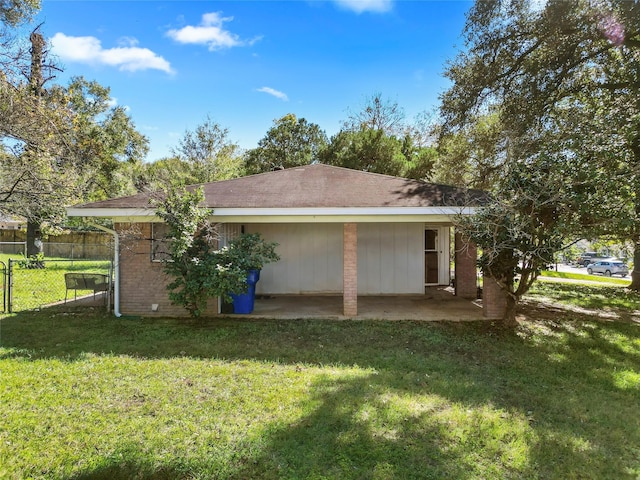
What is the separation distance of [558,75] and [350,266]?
8.27 metres

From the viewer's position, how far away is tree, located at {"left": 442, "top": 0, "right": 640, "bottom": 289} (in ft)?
25.5

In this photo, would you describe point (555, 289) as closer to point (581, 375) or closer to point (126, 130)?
point (581, 375)

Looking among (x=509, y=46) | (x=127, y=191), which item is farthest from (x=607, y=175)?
(x=127, y=191)

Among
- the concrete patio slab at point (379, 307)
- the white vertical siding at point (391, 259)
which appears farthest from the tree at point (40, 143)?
the white vertical siding at point (391, 259)

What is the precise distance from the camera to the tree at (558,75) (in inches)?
306

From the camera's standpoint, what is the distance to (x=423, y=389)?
489 centimetres

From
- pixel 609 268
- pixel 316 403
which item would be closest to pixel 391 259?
pixel 316 403

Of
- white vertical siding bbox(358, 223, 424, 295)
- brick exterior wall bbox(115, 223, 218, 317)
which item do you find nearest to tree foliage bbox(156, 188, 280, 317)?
brick exterior wall bbox(115, 223, 218, 317)

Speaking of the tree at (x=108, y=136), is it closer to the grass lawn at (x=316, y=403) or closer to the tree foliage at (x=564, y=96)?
the grass lawn at (x=316, y=403)

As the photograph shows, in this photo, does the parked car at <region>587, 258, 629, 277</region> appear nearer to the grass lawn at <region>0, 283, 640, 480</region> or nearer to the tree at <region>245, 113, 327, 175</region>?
the tree at <region>245, 113, 327, 175</region>

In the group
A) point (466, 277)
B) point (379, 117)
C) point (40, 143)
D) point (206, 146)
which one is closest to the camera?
point (40, 143)

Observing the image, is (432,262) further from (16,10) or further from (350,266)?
(16,10)

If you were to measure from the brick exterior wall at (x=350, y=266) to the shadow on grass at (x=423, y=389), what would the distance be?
607 mm

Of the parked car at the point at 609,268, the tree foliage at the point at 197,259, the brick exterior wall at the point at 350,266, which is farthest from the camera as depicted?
the parked car at the point at 609,268
